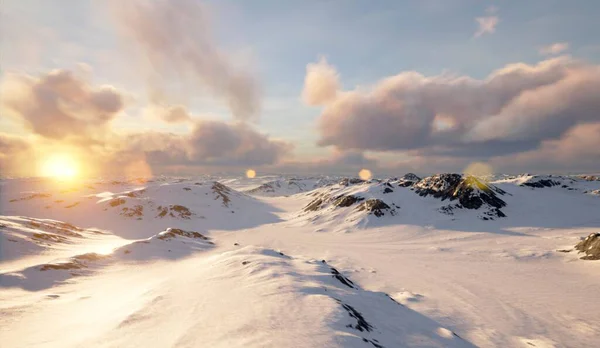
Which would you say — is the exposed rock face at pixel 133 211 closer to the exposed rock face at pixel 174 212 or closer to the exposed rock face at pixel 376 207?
the exposed rock face at pixel 174 212

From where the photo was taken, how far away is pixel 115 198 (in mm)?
141875

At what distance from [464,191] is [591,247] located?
2478 inches

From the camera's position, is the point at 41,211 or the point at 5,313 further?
the point at 41,211

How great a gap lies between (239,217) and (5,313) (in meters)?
134

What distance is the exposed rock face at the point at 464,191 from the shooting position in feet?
383

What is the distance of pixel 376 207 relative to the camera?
119m

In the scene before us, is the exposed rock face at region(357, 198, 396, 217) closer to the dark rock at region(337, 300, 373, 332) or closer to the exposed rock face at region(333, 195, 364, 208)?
the exposed rock face at region(333, 195, 364, 208)

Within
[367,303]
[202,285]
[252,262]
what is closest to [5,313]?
[202,285]

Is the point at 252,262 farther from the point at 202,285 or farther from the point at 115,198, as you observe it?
the point at 115,198

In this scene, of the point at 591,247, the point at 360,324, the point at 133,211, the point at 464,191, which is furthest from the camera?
the point at 133,211

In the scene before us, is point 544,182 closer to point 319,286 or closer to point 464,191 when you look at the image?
point 464,191

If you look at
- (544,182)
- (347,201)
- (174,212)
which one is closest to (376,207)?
(347,201)

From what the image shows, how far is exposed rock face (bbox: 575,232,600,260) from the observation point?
57875 millimetres

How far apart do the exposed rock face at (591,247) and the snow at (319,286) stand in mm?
2168
